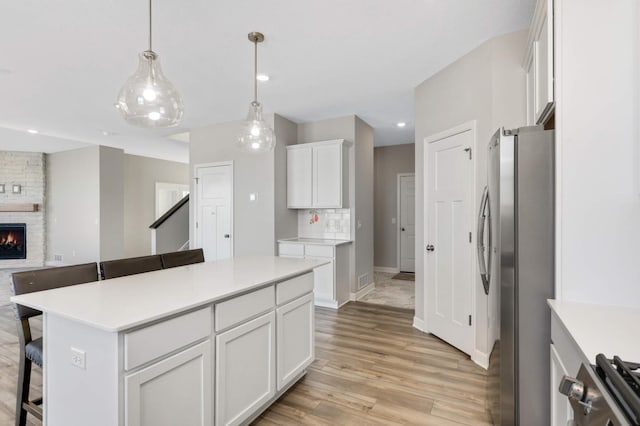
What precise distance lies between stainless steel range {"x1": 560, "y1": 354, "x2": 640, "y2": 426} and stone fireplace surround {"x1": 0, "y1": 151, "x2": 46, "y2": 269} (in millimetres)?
10027

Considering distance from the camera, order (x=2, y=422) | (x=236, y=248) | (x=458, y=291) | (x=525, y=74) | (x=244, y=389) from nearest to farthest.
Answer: (x=244, y=389) < (x=2, y=422) < (x=525, y=74) < (x=458, y=291) < (x=236, y=248)

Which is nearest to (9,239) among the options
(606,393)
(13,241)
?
(13,241)

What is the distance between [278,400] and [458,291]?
71.8 inches

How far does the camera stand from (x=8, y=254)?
290 inches

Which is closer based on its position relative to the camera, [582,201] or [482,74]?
[582,201]

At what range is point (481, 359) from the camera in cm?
265

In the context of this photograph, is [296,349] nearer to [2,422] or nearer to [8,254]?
[2,422]

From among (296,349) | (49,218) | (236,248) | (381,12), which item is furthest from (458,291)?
(49,218)

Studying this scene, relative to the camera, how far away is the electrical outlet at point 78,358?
1.30 m

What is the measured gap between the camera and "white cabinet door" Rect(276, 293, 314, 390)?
2109mm

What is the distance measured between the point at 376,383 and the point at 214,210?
3.72 metres

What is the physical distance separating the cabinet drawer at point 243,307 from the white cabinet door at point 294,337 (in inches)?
6.1

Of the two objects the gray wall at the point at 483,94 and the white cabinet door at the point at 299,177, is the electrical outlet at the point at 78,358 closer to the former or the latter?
the gray wall at the point at 483,94

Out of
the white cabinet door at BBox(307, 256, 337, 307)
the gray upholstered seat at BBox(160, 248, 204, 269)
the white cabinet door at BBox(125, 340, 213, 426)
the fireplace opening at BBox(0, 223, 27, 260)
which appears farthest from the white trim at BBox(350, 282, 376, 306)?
the fireplace opening at BBox(0, 223, 27, 260)
